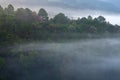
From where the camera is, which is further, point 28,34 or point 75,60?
point 75,60

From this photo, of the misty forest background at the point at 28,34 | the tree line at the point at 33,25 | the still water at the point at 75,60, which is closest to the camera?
the misty forest background at the point at 28,34

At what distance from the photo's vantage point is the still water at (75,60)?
26.6 meters

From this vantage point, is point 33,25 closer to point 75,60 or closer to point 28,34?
point 28,34

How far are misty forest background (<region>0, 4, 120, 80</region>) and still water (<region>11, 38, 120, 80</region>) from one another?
85 mm

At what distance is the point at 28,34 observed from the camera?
2834cm

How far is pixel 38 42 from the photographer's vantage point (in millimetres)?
28969

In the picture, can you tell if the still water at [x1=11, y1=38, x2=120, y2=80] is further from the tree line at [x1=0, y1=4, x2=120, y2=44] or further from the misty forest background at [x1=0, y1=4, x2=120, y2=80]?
the tree line at [x1=0, y1=4, x2=120, y2=44]

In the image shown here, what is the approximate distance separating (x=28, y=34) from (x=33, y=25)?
749 millimetres

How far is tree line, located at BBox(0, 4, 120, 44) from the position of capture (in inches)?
1073

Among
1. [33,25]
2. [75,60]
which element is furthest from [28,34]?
[75,60]

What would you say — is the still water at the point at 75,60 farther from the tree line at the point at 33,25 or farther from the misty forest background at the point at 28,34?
the tree line at the point at 33,25

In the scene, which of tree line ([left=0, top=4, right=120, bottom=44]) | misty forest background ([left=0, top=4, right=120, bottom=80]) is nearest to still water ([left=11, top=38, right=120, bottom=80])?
misty forest background ([left=0, top=4, right=120, bottom=80])

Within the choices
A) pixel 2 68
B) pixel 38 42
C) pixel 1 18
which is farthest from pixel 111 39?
A: pixel 2 68

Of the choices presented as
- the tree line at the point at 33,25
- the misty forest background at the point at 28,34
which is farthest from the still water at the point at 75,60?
the tree line at the point at 33,25
